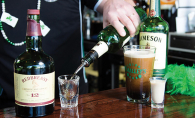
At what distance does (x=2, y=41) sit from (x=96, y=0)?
0.49 m

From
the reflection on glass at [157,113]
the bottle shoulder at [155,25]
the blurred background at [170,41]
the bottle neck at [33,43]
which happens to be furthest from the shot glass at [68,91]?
the blurred background at [170,41]

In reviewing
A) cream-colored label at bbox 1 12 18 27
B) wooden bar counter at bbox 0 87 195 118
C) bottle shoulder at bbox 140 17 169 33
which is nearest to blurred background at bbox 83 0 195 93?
bottle shoulder at bbox 140 17 169 33

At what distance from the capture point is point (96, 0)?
1.14m

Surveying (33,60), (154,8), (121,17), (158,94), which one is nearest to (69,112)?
(33,60)

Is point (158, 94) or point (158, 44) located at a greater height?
point (158, 44)

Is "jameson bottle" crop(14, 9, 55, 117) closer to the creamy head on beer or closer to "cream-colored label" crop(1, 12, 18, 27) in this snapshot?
the creamy head on beer

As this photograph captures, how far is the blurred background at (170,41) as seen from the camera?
178cm

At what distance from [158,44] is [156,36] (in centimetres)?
3

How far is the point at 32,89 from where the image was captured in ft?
2.19

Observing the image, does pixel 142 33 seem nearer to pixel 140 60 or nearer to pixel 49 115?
pixel 140 60

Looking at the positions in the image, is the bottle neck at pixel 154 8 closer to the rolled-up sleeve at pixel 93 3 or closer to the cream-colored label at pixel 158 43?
the cream-colored label at pixel 158 43

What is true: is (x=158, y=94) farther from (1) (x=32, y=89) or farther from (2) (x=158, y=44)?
(1) (x=32, y=89)

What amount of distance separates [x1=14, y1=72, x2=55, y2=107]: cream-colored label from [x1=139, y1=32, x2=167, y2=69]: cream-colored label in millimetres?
425

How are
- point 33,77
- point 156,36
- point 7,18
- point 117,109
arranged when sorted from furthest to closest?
1. point 7,18
2. point 156,36
3. point 117,109
4. point 33,77
